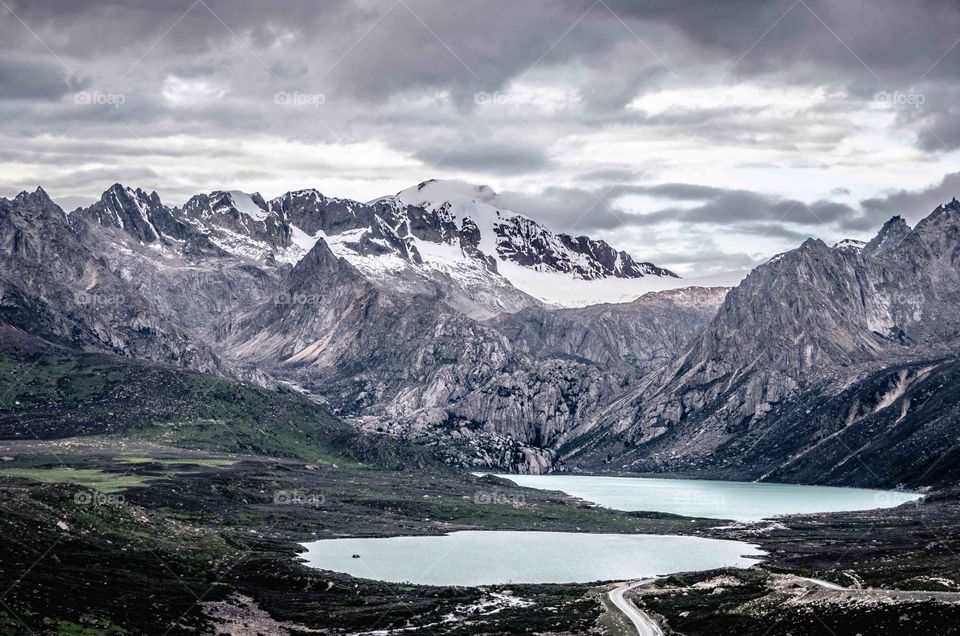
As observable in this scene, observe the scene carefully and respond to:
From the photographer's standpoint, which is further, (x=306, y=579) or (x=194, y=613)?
(x=306, y=579)

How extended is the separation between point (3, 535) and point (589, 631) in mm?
78998

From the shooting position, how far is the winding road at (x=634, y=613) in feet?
447

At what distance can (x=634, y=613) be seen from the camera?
152375 millimetres

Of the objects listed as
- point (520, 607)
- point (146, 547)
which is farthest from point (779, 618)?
point (146, 547)

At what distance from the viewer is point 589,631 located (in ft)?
447

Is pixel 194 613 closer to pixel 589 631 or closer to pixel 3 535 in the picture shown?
pixel 3 535

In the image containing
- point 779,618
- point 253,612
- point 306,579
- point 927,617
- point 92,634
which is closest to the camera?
point 927,617

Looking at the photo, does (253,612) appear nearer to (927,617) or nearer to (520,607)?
(520,607)

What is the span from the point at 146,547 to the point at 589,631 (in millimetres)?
87058

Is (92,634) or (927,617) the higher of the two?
(927,617)

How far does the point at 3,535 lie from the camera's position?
154 metres

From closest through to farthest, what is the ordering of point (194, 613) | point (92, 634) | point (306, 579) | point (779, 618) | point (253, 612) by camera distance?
point (92, 634)
point (779, 618)
point (194, 613)
point (253, 612)
point (306, 579)

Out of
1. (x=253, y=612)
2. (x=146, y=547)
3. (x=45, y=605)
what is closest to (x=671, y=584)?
(x=253, y=612)

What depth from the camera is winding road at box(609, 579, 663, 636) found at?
136250 mm
